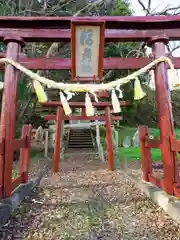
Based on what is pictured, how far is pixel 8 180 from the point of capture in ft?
11.1

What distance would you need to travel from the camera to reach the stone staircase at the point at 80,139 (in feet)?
43.9

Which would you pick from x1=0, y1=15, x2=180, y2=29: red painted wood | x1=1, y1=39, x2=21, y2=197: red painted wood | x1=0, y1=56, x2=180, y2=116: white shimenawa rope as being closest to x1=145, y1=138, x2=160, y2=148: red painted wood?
x1=0, y1=56, x2=180, y2=116: white shimenawa rope

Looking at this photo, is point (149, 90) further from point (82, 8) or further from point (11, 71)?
point (11, 71)

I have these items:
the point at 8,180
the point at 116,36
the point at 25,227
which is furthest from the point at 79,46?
the point at 25,227

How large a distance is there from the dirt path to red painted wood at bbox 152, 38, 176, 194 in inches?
18.6

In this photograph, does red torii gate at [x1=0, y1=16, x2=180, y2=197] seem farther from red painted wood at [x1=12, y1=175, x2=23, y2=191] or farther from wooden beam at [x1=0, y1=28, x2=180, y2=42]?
red painted wood at [x1=12, y1=175, x2=23, y2=191]

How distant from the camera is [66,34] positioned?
3.87 meters

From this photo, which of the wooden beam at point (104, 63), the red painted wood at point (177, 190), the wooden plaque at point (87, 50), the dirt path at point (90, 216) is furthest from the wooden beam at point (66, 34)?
the dirt path at point (90, 216)

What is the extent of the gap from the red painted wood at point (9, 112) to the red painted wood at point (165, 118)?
1.99 metres

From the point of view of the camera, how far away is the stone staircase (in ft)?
43.9

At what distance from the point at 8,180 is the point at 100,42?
2.18 m

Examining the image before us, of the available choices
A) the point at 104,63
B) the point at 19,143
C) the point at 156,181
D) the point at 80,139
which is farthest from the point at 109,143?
the point at 80,139

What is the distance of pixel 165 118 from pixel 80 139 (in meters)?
10.7

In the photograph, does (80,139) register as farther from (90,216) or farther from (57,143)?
(90,216)
